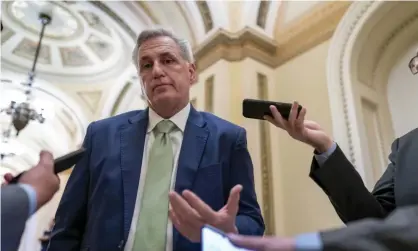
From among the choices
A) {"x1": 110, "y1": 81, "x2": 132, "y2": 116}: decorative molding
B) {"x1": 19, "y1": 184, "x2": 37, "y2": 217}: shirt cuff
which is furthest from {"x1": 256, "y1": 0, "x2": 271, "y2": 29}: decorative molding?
{"x1": 19, "y1": 184, "x2": 37, "y2": 217}: shirt cuff

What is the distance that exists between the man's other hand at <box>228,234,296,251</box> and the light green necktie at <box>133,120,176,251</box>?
56 cm

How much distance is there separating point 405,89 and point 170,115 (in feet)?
8.15

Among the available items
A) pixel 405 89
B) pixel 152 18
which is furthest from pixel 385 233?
pixel 152 18

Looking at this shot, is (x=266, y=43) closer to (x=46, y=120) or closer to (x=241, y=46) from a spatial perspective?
(x=241, y=46)

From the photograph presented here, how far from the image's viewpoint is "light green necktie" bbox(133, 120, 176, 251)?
1.16 metres

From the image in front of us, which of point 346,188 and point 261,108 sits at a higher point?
point 261,108

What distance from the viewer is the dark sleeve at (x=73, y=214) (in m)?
1.25

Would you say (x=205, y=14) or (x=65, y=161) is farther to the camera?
(x=205, y=14)

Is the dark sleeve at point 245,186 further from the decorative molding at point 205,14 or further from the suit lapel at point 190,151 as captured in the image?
the decorative molding at point 205,14

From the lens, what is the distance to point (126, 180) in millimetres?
1259

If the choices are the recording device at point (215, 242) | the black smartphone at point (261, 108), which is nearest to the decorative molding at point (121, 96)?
the black smartphone at point (261, 108)

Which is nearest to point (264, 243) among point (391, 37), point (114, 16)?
point (391, 37)

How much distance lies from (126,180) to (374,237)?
2.59 feet

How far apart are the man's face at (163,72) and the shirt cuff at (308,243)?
90cm
